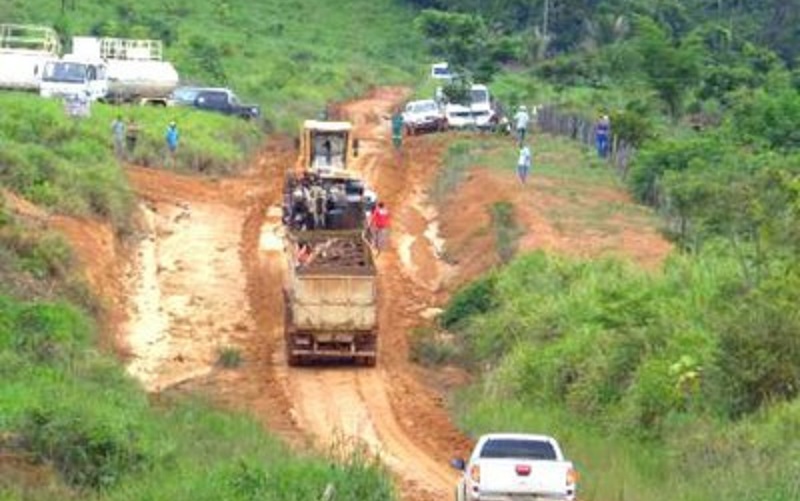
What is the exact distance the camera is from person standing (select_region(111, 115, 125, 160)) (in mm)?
52831

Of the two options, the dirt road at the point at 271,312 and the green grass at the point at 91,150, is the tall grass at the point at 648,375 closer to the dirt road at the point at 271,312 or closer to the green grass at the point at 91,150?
the dirt road at the point at 271,312

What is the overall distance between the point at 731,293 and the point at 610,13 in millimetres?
66821

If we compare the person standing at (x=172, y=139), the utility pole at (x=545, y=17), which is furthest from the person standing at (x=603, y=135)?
the utility pole at (x=545, y=17)

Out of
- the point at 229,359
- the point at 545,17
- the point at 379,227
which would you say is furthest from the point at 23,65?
the point at 545,17

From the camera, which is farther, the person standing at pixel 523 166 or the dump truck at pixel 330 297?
the person standing at pixel 523 166

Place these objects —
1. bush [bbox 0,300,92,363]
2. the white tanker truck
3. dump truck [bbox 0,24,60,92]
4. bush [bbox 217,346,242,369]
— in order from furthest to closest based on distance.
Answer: dump truck [bbox 0,24,60,92] → the white tanker truck → bush [bbox 217,346,242,369] → bush [bbox 0,300,92,363]

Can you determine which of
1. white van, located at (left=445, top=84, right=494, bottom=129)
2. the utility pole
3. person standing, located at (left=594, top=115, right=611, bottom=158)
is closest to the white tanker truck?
white van, located at (left=445, top=84, right=494, bottom=129)

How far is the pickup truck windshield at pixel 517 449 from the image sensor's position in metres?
23.4

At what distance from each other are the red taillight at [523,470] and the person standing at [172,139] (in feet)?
106

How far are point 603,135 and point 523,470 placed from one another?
1457 inches

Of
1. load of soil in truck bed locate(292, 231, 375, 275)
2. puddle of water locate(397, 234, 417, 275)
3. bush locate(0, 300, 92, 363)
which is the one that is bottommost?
puddle of water locate(397, 234, 417, 275)

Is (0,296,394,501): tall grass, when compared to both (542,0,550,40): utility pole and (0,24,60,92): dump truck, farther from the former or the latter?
(542,0,550,40): utility pole

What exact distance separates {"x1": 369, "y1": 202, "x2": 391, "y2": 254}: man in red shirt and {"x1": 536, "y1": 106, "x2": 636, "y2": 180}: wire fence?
10.9m

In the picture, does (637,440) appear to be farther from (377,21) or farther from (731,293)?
(377,21)
